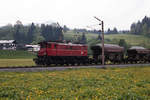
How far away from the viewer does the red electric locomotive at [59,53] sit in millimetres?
33781

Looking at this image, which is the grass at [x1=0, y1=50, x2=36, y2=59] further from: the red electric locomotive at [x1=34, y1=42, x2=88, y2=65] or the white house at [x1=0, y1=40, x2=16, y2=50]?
the red electric locomotive at [x1=34, y1=42, x2=88, y2=65]

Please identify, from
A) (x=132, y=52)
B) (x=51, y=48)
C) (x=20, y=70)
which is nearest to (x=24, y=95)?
(x=20, y=70)

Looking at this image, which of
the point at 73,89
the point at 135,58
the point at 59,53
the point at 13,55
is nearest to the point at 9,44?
the point at 13,55

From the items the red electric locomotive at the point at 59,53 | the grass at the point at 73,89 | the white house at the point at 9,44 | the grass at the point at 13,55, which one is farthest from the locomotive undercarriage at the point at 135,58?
the white house at the point at 9,44

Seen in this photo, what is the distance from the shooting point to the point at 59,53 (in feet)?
115

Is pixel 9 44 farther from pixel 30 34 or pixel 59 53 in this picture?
pixel 59 53

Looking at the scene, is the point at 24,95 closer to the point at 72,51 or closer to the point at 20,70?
the point at 20,70

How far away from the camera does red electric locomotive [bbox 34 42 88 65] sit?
3378 centimetres

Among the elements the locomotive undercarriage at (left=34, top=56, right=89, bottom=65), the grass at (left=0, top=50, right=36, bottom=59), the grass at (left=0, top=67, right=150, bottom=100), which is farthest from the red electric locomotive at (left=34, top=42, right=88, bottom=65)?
the grass at (left=0, top=50, right=36, bottom=59)

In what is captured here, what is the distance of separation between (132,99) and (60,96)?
3701mm

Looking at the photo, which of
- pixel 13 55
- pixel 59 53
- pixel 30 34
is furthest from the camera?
pixel 30 34

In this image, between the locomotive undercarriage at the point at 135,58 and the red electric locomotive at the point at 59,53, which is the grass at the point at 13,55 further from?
the locomotive undercarriage at the point at 135,58

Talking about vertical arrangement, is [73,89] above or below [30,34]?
below

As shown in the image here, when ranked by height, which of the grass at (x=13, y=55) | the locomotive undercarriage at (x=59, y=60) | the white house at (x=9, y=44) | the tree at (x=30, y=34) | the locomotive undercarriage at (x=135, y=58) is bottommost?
the grass at (x=13, y=55)
